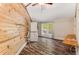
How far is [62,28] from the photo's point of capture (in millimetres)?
1732

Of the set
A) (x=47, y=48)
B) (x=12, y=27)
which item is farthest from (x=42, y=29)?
(x=12, y=27)

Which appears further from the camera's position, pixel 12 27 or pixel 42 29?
pixel 42 29

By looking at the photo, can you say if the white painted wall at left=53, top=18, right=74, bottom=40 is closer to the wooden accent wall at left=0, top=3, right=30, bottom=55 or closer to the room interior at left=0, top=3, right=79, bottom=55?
the room interior at left=0, top=3, right=79, bottom=55

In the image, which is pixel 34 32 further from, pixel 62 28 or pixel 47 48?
pixel 62 28

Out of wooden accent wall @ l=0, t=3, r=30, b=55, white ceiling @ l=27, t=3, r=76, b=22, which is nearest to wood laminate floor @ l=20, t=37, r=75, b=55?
wooden accent wall @ l=0, t=3, r=30, b=55

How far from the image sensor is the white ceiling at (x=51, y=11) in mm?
1662

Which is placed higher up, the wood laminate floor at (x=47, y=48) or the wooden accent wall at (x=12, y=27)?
the wooden accent wall at (x=12, y=27)

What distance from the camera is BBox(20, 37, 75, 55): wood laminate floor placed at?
1653mm

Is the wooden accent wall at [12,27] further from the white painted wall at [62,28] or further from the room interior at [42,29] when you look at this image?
the white painted wall at [62,28]

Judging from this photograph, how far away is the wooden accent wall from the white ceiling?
0.36 feet

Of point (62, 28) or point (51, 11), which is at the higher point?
point (51, 11)

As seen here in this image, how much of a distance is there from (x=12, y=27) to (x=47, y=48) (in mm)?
535

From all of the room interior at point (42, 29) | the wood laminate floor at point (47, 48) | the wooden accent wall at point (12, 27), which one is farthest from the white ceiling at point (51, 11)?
the wood laminate floor at point (47, 48)

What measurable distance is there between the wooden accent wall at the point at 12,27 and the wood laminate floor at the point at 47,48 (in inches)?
4.9
